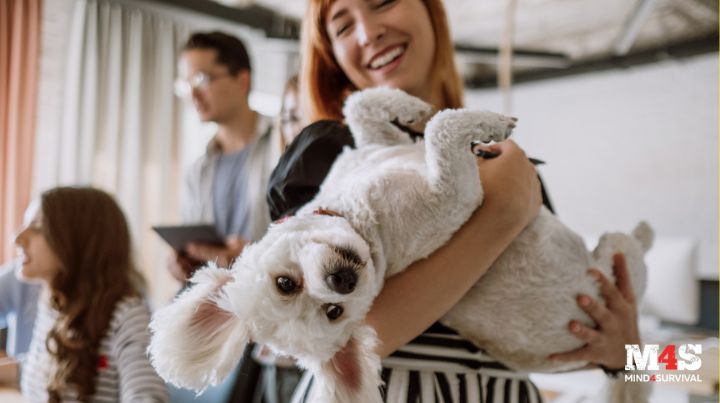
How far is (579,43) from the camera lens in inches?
143

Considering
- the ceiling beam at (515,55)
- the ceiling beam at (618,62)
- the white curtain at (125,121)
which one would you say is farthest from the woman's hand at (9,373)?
the ceiling beam at (618,62)

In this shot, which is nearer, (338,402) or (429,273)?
(338,402)

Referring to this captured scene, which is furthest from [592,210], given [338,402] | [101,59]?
[338,402]

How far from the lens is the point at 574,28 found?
11.1 ft

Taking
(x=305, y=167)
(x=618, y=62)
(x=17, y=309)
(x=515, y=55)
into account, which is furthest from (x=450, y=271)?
(x=618, y=62)

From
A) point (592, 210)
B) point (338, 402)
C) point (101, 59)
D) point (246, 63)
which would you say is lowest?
point (338, 402)

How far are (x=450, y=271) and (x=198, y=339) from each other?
10.5 inches

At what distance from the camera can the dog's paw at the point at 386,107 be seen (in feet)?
2.00

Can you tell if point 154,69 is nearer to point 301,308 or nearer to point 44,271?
point 44,271

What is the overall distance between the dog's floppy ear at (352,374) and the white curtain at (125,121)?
2.60 metres

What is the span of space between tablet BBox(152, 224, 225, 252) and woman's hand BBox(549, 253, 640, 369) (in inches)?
36.6

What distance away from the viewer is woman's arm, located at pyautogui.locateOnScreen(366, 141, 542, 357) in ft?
1.81

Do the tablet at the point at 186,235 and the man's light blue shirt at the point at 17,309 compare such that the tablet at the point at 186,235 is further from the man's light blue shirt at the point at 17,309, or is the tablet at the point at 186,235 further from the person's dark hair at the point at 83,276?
the man's light blue shirt at the point at 17,309

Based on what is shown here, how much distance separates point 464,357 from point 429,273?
14 centimetres
